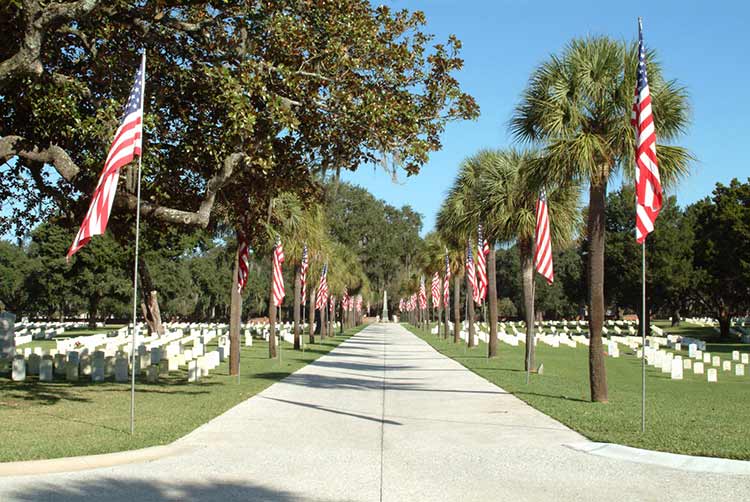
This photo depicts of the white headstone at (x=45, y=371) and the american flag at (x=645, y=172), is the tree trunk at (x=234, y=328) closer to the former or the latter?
the white headstone at (x=45, y=371)

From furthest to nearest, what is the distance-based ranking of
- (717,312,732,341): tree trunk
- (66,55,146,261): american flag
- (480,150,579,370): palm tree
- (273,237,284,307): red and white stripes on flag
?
(717,312,732,341): tree trunk → (273,237,284,307): red and white stripes on flag → (480,150,579,370): palm tree → (66,55,146,261): american flag

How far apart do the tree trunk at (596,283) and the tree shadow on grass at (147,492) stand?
9635 mm

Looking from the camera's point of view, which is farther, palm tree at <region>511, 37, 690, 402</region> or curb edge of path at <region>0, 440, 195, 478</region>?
palm tree at <region>511, 37, 690, 402</region>

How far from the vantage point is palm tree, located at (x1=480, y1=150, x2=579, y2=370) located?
25812mm

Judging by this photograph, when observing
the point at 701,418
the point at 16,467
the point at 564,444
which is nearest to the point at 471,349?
the point at 701,418

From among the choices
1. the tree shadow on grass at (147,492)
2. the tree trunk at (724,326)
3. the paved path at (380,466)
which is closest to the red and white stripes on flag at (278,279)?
the paved path at (380,466)

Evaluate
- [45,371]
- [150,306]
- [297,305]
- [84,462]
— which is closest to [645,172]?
[84,462]

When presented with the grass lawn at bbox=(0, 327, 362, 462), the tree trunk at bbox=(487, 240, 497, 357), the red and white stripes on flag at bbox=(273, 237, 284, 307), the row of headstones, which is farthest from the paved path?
the tree trunk at bbox=(487, 240, 497, 357)

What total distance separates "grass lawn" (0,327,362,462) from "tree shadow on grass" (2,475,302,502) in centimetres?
161

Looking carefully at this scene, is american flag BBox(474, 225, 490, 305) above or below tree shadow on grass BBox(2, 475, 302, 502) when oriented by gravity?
above

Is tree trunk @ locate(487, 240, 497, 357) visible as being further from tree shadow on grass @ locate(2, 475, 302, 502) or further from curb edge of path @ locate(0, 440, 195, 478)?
tree shadow on grass @ locate(2, 475, 302, 502)

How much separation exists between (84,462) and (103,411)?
545 centimetres

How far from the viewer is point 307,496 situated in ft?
25.1

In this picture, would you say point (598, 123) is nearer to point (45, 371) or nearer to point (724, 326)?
point (45, 371)
